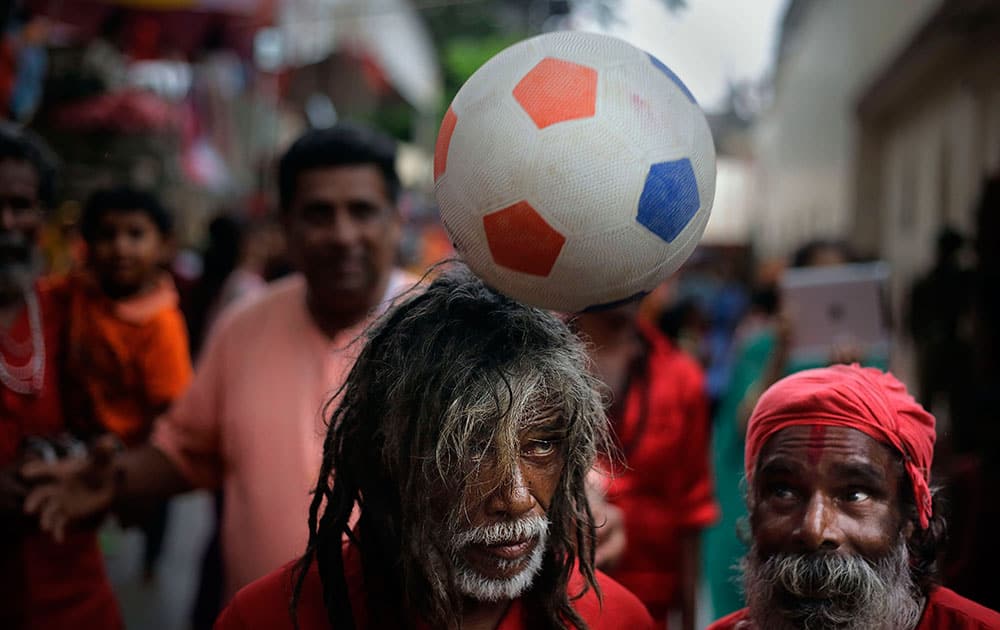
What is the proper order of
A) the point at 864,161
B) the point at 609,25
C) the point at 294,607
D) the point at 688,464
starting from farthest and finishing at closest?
1. the point at 864,161
2. the point at 609,25
3. the point at 688,464
4. the point at 294,607

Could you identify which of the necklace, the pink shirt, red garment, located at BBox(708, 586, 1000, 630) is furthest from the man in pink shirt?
red garment, located at BBox(708, 586, 1000, 630)

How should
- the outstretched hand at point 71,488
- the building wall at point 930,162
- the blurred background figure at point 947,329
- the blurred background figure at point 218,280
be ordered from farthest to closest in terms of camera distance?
the blurred background figure at point 218,280 < the building wall at point 930,162 < the blurred background figure at point 947,329 < the outstretched hand at point 71,488

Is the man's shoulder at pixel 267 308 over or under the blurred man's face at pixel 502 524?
over

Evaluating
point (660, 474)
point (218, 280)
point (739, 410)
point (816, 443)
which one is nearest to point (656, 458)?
point (660, 474)

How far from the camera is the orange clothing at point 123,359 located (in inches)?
128

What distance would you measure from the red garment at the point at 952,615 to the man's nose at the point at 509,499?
35.9 inches

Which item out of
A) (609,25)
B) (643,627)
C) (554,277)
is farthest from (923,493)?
(609,25)

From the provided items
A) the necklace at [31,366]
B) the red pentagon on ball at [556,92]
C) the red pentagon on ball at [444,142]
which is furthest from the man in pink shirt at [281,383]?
the red pentagon on ball at [556,92]

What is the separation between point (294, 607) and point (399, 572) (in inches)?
8.3

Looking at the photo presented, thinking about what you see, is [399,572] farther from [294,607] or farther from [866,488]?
[866,488]

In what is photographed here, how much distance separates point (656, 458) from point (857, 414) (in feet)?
5.55

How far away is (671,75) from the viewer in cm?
199

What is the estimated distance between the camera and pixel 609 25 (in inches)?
189

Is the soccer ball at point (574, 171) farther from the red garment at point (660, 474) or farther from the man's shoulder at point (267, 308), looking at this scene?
the red garment at point (660, 474)
